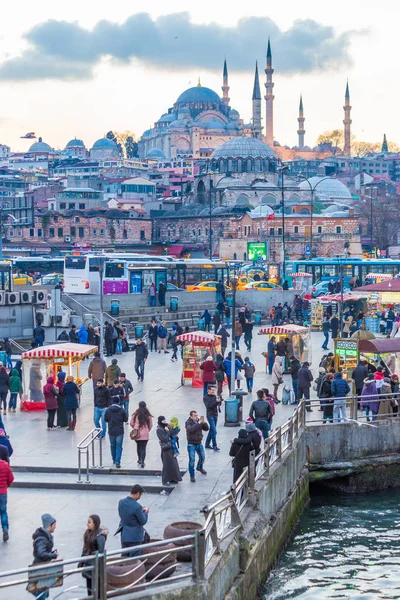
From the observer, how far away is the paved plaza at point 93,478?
38.0 feet

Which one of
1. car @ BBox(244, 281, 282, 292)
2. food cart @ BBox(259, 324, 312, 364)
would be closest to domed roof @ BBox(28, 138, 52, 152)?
car @ BBox(244, 281, 282, 292)

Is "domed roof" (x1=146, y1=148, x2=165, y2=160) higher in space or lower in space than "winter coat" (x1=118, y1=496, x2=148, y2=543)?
higher

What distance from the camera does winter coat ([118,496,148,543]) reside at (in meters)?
9.74

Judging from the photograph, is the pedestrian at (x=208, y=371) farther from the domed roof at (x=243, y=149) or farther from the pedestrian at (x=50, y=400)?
the domed roof at (x=243, y=149)

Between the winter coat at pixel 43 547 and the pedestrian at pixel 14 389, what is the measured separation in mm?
9768

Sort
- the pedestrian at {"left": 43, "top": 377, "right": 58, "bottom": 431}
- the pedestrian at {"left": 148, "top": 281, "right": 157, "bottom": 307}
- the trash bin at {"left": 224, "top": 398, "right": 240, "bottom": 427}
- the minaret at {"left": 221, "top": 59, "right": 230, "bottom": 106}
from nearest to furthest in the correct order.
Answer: the pedestrian at {"left": 43, "top": 377, "right": 58, "bottom": 431}
the trash bin at {"left": 224, "top": 398, "right": 240, "bottom": 427}
the pedestrian at {"left": 148, "top": 281, "right": 157, "bottom": 307}
the minaret at {"left": 221, "top": 59, "right": 230, "bottom": 106}

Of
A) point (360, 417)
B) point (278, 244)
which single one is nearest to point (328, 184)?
point (278, 244)

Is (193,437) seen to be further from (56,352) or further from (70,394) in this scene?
(56,352)

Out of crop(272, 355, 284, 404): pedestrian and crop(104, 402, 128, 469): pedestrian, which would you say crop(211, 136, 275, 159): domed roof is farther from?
crop(104, 402, 128, 469): pedestrian

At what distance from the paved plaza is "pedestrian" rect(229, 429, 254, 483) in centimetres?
43

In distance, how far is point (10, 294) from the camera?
30.5 metres

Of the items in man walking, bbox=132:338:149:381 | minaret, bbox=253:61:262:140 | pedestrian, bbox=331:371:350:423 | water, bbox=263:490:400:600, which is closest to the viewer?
water, bbox=263:490:400:600

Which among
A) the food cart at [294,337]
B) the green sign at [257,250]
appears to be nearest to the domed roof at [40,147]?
the green sign at [257,250]

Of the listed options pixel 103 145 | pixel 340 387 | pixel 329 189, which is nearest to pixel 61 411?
pixel 340 387
